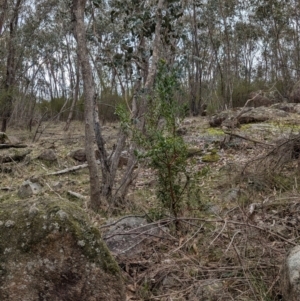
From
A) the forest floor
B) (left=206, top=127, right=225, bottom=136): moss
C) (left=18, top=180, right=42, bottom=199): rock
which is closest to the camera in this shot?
the forest floor

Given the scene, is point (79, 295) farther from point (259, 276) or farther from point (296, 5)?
point (296, 5)

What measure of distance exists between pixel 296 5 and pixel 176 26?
1317 centimetres

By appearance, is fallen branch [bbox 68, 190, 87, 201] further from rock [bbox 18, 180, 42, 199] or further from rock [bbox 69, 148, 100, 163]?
rock [bbox 69, 148, 100, 163]

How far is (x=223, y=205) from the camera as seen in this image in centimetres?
439

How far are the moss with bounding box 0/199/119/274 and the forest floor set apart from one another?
0.51 metres

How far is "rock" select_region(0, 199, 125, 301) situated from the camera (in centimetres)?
217

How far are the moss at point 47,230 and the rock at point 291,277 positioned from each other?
0.85 m

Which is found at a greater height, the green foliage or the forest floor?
the green foliage

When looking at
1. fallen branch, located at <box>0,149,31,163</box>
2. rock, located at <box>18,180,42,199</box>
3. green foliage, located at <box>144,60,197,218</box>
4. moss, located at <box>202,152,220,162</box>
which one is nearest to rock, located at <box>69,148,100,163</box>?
fallen branch, located at <box>0,149,31,163</box>

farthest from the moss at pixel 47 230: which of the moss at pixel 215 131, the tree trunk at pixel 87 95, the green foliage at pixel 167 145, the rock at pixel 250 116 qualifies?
the rock at pixel 250 116

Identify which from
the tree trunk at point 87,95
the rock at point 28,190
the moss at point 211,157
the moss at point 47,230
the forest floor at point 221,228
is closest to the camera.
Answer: the moss at point 47,230

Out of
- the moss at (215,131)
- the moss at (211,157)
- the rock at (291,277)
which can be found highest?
the moss at (215,131)

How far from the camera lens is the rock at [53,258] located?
2.17 meters

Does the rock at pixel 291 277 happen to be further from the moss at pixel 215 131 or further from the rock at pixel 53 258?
the moss at pixel 215 131
